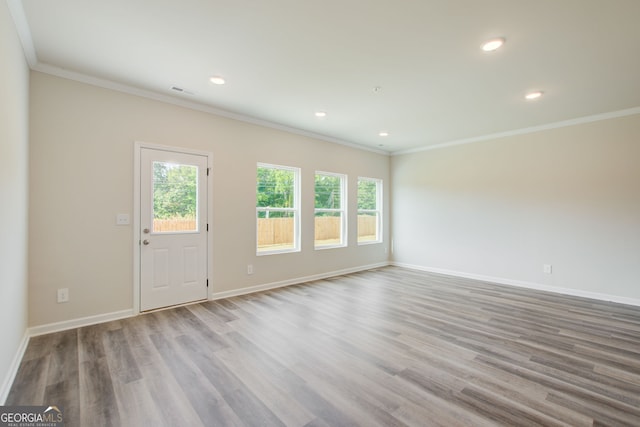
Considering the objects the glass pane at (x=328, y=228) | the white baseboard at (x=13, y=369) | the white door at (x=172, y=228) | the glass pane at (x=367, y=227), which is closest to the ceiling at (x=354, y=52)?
the white door at (x=172, y=228)

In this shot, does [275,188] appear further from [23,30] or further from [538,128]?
[538,128]

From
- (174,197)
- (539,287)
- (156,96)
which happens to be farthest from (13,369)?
(539,287)

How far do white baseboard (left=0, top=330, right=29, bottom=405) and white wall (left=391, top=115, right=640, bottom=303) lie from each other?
20.5ft

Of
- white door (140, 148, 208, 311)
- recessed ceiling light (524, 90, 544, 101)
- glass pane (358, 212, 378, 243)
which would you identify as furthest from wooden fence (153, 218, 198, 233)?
recessed ceiling light (524, 90, 544, 101)

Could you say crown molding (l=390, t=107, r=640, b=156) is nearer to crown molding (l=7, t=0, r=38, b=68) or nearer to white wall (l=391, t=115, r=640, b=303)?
white wall (l=391, t=115, r=640, b=303)

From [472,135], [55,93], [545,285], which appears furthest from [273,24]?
[545,285]

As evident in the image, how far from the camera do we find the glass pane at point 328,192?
565 centimetres

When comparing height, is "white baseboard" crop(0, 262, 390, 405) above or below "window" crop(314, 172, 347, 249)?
below

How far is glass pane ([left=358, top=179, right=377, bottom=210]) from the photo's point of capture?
6480mm

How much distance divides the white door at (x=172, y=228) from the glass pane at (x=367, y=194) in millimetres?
3473

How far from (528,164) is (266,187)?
4514 millimetres

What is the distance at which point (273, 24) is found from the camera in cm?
233

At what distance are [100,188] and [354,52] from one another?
3.13 m

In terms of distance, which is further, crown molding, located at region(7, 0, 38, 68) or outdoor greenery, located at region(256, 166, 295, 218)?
outdoor greenery, located at region(256, 166, 295, 218)
